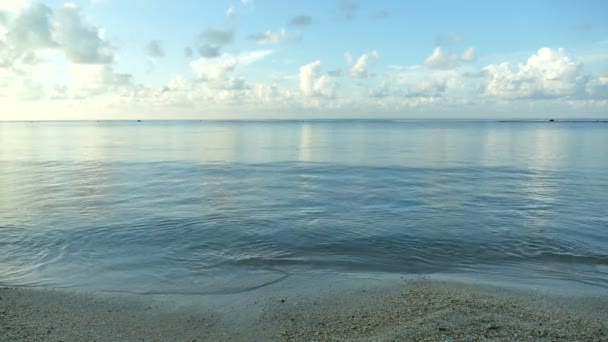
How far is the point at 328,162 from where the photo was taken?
49.7 meters

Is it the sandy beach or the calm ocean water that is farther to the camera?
the calm ocean water

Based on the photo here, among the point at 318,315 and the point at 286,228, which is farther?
the point at 286,228

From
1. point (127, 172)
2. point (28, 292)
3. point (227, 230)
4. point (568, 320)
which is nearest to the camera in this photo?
point (568, 320)

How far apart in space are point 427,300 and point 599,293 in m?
4.95

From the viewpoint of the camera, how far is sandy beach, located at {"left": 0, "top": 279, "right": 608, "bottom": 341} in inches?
345

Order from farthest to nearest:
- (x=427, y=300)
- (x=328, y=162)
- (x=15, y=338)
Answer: (x=328, y=162) → (x=427, y=300) → (x=15, y=338)

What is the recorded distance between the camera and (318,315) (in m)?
10.1

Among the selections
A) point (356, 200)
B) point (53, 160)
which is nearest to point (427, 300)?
point (356, 200)

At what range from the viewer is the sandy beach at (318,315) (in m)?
8.77

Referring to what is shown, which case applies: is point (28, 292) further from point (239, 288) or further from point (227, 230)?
point (227, 230)

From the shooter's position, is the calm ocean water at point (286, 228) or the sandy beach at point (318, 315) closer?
the sandy beach at point (318, 315)

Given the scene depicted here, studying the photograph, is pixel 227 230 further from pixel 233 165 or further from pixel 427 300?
pixel 233 165

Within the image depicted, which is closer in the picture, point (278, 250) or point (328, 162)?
point (278, 250)

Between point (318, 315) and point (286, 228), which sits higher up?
point (318, 315)
